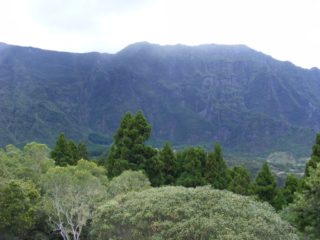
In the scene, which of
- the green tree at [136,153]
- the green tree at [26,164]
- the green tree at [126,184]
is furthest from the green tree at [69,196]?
the green tree at [136,153]

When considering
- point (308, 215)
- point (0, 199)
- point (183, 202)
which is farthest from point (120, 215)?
point (308, 215)

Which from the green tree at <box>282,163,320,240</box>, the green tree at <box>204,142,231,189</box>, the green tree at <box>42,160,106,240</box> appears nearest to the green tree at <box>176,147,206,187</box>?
the green tree at <box>204,142,231,189</box>

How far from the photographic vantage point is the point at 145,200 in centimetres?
1245

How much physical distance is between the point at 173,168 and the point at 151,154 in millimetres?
3579

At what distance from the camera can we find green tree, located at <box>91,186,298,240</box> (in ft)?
31.7

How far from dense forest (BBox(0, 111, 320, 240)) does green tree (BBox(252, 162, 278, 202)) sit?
0.30 ft

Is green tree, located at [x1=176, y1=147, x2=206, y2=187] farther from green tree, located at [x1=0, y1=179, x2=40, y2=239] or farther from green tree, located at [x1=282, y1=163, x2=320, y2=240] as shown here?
green tree, located at [x1=0, y1=179, x2=40, y2=239]

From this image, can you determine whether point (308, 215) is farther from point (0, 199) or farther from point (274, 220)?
point (0, 199)

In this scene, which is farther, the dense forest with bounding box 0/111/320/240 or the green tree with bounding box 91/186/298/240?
the dense forest with bounding box 0/111/320/240

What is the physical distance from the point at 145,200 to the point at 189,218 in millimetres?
2577

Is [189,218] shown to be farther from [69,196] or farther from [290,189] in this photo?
[290,189]

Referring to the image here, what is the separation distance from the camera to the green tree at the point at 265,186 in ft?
78.7

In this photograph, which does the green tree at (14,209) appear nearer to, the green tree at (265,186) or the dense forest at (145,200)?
the dense forest at (145,200)

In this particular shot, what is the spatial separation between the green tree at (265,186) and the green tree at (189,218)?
12.6 metres
